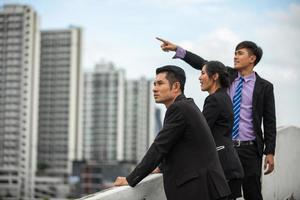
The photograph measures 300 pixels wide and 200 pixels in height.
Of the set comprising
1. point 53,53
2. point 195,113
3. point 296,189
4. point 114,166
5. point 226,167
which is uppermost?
point 53,53

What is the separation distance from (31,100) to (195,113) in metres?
89.7

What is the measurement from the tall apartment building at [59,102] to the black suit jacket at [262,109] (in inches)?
3661

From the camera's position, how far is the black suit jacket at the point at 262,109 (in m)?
3.99

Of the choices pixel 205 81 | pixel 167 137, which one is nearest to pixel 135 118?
pixel 205 81

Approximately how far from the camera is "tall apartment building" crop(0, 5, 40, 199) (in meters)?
89.4

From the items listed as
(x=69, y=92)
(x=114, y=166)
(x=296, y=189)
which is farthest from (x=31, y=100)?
(x=296, y=189)

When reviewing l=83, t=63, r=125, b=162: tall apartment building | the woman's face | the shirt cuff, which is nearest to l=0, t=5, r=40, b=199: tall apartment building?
l=83, t=63, r=125, b=162: tall apartment building

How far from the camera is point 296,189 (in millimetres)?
6098

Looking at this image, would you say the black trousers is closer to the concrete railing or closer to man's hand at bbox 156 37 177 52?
man's hand at bbox 156 37 177 52

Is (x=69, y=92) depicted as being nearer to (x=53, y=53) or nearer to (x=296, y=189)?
(x=53, y=53)

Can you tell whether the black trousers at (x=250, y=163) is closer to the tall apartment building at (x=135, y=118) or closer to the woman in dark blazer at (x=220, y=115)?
the woman in dark blazer at (x=220, y=115)

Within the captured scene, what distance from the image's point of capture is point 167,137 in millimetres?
3014

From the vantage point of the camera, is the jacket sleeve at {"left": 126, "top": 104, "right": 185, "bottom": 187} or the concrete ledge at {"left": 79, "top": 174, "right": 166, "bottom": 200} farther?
the concrete ledge at {"left": 79, "top": 174, "right": 166, "bottom": 200}

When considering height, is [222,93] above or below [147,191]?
above
